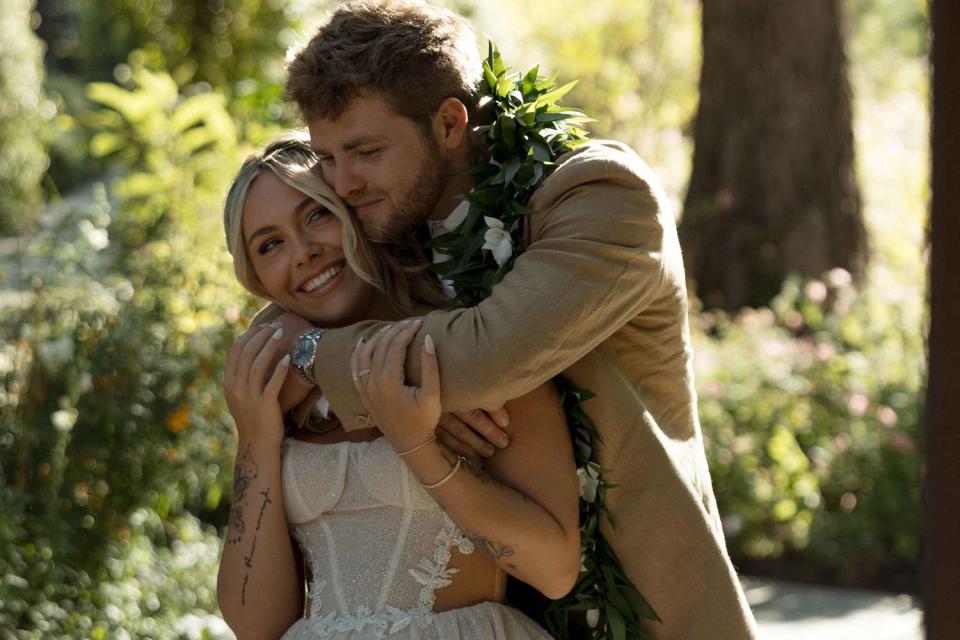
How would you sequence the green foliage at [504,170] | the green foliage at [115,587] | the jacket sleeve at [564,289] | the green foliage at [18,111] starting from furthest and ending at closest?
the green foliage at [18,111]
the green foliage at [115,587]
the green foliage at [504,170]
the jacket sleeve at [564,289]

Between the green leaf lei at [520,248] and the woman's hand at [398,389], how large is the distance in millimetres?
192

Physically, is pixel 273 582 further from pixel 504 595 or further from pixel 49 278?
pixel 49 278

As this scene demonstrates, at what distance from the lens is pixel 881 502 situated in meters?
6.21

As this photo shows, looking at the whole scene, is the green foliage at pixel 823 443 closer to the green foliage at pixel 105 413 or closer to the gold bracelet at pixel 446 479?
the green foliage at pixel 105 413

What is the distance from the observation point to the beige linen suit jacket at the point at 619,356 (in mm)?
2096

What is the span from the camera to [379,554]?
233cm

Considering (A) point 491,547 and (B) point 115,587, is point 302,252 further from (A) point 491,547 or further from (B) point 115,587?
(B) point 115,587

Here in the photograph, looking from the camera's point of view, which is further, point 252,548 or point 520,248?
point 252,548

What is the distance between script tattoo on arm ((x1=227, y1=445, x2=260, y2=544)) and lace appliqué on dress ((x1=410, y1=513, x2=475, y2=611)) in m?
0.34

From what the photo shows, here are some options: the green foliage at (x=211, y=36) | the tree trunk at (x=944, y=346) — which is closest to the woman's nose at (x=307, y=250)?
the tree trunk at (x=944, y=346)

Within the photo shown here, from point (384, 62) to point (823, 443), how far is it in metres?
4.67

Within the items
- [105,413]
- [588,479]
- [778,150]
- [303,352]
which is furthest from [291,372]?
[778,150]

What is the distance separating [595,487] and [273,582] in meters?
0.61

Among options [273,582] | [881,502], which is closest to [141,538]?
[273,582]
